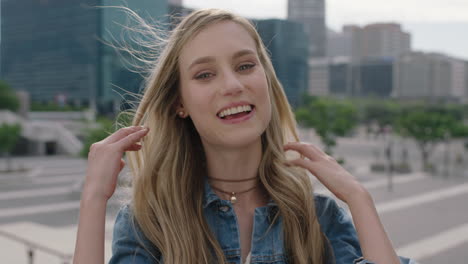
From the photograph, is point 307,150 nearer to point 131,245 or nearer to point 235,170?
point 235,170

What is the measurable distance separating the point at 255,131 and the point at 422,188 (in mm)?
20506

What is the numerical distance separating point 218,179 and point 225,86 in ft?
1.44

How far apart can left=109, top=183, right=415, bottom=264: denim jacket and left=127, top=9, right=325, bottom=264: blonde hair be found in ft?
Answer: 0.12

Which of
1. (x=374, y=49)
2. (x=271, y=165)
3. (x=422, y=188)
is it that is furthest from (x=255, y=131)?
(x=374, y=49)

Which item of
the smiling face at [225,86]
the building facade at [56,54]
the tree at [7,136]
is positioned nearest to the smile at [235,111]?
the smiling face at [225,86]

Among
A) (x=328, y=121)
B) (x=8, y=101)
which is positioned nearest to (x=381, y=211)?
(x=328, y=121)

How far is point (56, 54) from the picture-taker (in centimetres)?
5638

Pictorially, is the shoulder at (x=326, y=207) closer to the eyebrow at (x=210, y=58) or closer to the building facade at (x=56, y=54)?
the eyebrow at (x=210, y=58)

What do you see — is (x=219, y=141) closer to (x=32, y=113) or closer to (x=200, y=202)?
(x=200, y=202)

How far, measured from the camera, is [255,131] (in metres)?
1.83

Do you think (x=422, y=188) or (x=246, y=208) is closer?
(x=246, y=208)

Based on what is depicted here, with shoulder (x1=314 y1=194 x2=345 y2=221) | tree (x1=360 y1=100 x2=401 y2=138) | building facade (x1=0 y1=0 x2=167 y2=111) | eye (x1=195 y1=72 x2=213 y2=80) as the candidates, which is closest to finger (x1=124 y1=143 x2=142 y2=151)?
eye (x1=195 y1=72 x2=213 y2=80)

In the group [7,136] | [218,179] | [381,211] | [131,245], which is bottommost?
[381,211]

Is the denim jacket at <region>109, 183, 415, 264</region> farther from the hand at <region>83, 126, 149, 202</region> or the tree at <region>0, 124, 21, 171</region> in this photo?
the tree at <region>0, 124, 21, 171</region>
